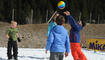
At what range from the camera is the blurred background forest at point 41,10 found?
29.8m

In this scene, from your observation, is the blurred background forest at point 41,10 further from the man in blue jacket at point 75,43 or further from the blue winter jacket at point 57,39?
the blue winter jacket at point 57,39

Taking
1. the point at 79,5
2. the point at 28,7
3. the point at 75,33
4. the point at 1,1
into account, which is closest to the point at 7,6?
the point at 1,1

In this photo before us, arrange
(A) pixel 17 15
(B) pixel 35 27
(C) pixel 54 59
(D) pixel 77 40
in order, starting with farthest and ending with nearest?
(A) pixel 17 15, (B) pixel 35 27, (D) pixel 77 40, (C) pixel 54 59

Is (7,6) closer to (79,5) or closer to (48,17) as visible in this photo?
(48,17)

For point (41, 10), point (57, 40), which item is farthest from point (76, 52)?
point (41, 10)

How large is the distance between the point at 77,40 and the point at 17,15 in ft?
79.0

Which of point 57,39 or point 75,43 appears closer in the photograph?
point 57,39

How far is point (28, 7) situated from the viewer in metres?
29.8

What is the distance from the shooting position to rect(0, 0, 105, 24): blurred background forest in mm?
29766

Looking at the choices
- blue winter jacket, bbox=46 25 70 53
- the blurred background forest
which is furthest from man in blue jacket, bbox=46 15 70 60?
the blurred background forest

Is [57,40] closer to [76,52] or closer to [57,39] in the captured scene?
[57,39]

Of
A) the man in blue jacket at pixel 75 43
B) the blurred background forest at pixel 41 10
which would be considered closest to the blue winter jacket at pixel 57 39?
the man in blue jacket at pixel 75 43

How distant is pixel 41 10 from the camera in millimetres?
30703

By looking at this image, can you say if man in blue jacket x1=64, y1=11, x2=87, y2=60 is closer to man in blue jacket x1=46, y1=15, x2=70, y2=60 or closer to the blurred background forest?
man in blue jacket x1=46, y1=15, x2=70, y2=60
